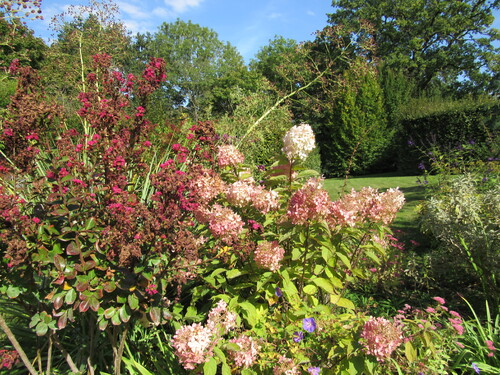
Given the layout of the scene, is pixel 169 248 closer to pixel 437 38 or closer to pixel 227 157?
pixel 227 157

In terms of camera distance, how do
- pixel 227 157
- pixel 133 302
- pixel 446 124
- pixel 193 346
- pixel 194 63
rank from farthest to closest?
pixel 194 63 → pixel 446 124 → pixel 227 157 → pixel 133 302 → pixel 193 346

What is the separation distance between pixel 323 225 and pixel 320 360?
2.57 feet

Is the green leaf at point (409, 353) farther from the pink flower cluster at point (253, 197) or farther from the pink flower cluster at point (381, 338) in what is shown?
the pink flower cluster at point (253, 197)

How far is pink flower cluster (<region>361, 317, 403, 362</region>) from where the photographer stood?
1551 millimetres

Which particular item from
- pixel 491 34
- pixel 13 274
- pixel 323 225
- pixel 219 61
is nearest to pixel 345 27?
pixel 323 225

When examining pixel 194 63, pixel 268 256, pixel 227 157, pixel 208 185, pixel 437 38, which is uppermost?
pixel 194 63

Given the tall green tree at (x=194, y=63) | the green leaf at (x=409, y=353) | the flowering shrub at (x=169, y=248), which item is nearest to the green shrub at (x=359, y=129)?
the flowering shrub at (x=169, y=248)

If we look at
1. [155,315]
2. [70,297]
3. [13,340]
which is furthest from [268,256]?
[13,340]

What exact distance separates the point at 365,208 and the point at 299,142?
565 millimetres

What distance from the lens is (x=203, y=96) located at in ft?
122

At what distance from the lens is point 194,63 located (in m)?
38.5

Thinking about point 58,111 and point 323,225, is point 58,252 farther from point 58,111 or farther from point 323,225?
point 323,225

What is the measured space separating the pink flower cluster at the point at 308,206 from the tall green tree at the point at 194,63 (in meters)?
34.4

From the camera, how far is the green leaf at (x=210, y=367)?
4.78 feet
